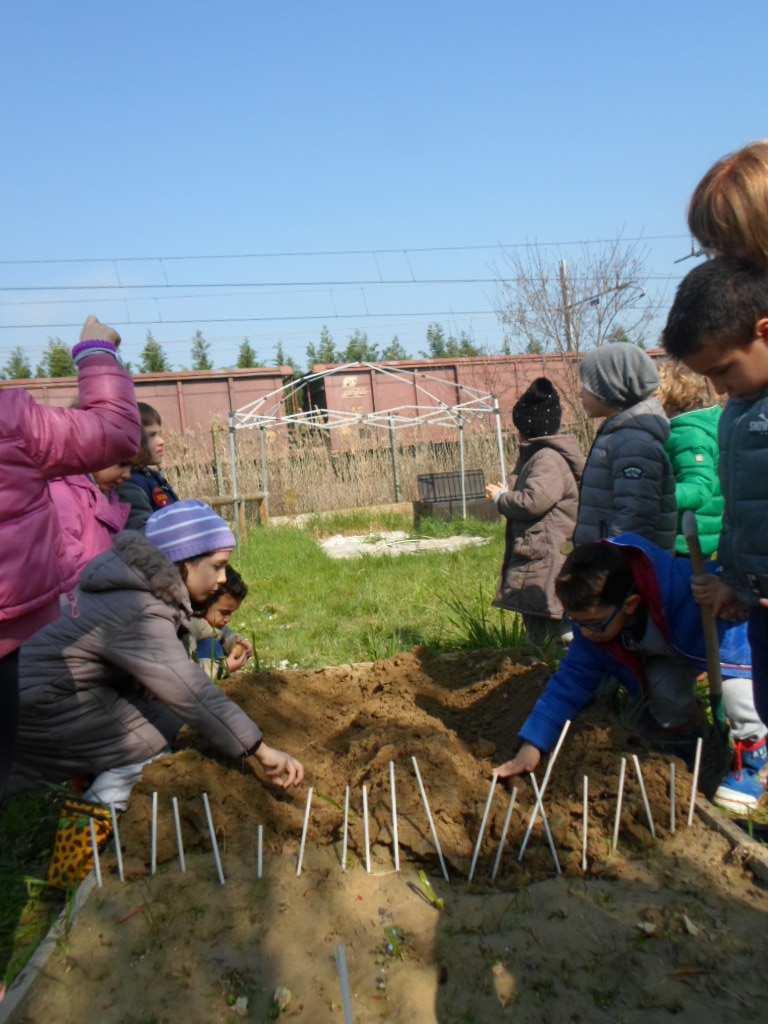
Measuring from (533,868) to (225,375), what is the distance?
19.6 m

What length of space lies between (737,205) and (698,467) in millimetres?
1616

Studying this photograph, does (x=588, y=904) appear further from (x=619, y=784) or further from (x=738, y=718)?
(x=738, y=718)

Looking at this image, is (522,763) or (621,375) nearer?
(522,763)

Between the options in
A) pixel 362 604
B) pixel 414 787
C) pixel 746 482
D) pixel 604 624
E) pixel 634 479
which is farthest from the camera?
pixel 362 604

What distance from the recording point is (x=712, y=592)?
2.32m

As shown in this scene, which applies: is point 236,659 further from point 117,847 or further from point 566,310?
point 566,310

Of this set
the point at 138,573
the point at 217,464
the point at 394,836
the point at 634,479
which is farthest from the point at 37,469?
the point at 217,464

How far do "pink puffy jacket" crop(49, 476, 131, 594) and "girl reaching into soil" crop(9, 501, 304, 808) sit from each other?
21.0 inches

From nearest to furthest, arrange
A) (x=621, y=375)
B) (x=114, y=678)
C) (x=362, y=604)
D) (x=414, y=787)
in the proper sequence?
(x=414, y=787) < (x=114, y=678) < (x=621, y=375) < (x=362, y=604)

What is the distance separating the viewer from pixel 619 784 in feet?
8.32

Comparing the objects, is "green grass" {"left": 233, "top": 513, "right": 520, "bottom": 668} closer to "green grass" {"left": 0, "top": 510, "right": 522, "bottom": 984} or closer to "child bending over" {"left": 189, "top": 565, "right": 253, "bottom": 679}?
"green grass" {"left": 0, "top": 510, "right": 522, "bottom": 984}

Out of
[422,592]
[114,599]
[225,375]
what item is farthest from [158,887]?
[225,375]

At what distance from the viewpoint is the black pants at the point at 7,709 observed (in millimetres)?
1797

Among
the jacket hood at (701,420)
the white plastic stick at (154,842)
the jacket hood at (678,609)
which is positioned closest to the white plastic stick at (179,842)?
the white plastic stick at (154,842)
